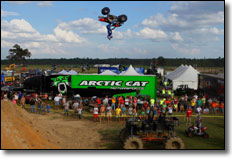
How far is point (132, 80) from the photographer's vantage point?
931 inches

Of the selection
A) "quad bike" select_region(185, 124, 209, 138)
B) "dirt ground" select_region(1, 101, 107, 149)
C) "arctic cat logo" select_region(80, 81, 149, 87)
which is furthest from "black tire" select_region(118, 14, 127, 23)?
"quad bike" select_region(185, 124, 209, 138)

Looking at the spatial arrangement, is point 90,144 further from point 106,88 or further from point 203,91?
point 203,91

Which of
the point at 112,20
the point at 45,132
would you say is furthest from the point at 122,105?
the point at 45,132

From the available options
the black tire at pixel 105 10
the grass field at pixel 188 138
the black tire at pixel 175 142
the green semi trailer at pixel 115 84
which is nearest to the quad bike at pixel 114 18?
the black tire at pixel 105 10

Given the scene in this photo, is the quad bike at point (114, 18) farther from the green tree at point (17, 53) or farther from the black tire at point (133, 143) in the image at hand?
the green tree at point (17, 53)

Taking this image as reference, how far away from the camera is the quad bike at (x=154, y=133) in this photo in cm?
1080

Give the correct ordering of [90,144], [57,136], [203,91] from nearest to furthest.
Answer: [90,144]
[57,136]
[203,91]

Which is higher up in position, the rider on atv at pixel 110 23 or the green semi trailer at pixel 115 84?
the rider on atv at pixel 110 23

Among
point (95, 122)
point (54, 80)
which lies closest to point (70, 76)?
point (54, 80)

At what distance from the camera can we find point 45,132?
13359 millimetres

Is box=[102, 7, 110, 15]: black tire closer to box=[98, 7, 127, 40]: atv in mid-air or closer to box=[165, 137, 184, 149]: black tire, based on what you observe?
box=[98, 7, 127, 40]: atv in mid-air

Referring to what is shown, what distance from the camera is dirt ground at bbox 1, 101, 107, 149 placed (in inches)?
393

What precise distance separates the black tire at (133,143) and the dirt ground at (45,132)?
81.9 inches

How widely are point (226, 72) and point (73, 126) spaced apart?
10140 millimetres
